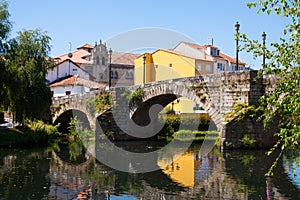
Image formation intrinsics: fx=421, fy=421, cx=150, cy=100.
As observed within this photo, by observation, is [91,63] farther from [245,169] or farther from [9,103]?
[245,169]

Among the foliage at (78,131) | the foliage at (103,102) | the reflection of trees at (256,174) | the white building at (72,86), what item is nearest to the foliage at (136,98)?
the foliage at (103,102)

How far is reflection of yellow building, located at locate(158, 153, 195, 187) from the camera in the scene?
14.1 meters

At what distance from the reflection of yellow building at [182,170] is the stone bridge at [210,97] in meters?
2.69

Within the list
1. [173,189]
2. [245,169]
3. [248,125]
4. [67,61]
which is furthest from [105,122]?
[67,61]

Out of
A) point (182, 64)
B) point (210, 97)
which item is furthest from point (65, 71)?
point (210, 97)

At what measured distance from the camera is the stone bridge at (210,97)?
2083 cm

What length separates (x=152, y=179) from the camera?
14328 mm

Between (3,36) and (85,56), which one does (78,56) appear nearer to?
(85,56)

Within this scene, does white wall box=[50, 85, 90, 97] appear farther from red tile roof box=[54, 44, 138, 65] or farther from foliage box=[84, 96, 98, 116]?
foliage box=[84, 96, 98, 116]

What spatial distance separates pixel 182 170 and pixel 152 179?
97.5 inches

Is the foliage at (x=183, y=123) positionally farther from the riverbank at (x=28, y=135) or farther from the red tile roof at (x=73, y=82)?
the red tile roof at (x=73, y=82)

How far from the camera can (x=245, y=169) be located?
53.2 ft

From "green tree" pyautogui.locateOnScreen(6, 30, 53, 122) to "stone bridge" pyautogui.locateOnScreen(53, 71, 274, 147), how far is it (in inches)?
172

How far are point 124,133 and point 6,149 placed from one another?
30.7ft
